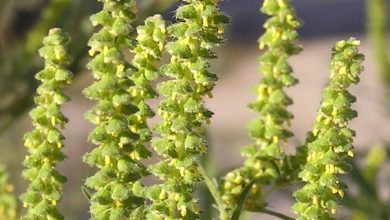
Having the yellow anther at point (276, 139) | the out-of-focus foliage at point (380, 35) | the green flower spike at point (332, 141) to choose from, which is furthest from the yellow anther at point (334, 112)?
the out-of-focus foliage at point (380, 35)

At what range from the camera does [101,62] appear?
56 centimetres

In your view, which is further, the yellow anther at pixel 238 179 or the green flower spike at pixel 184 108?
the yellow anther at pixel 238 179

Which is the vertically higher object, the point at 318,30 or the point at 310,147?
the point at 318,30

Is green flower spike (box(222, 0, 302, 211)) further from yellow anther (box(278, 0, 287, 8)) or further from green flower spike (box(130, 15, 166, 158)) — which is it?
green flower spike (box(130, 15, 166, 158))

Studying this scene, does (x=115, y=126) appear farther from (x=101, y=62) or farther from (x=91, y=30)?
(x=91, y=30)

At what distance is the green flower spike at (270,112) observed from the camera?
685 millimetres

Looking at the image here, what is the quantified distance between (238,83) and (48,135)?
6.24 m

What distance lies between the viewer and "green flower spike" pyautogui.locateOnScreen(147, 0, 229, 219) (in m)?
0.57

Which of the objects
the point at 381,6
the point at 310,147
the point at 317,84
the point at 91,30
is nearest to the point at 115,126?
the point at 310,147

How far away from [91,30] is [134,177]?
629 millimetres

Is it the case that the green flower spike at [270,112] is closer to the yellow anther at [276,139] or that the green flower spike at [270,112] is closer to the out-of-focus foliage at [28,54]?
the yellow anther at [276,139]

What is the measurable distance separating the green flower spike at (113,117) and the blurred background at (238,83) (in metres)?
0.17

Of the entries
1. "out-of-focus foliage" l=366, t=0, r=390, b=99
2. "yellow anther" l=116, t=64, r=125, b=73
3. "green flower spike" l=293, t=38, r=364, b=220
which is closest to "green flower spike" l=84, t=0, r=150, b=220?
"yellow anther" l=116, t=64, r=125, b=73

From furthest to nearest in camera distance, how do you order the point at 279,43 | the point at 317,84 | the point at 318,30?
the point at 318,30 → the point at 317,84 → the point at 279,43
